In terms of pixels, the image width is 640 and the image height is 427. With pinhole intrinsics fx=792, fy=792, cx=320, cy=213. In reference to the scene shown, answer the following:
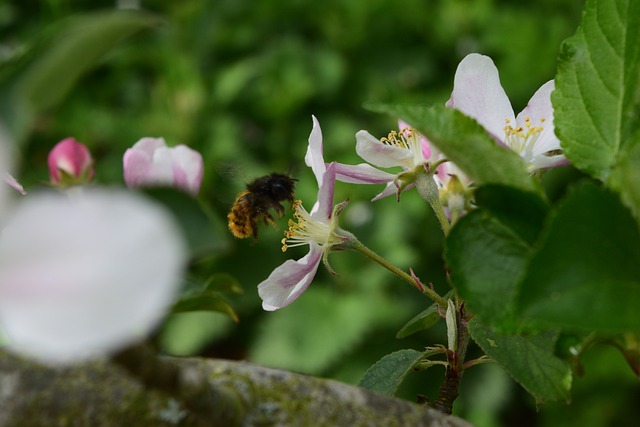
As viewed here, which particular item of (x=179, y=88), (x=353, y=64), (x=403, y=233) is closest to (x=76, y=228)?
(x=403, y=233)

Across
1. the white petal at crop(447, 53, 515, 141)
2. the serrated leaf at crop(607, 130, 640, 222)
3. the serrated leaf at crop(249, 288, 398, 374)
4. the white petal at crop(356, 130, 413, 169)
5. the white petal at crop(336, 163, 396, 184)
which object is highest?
the serrated leaf at crop(607, 130, 640, 222)

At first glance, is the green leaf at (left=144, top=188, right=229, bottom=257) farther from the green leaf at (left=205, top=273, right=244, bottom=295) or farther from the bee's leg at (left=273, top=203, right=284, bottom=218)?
the bee's leg at (left=273, top=203, right=284, bottom=218)

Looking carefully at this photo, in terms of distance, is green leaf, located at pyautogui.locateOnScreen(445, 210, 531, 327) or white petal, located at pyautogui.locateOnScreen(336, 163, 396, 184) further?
white petal, located at pyautogui.locateOnScreen(336, 163, 396, 184)


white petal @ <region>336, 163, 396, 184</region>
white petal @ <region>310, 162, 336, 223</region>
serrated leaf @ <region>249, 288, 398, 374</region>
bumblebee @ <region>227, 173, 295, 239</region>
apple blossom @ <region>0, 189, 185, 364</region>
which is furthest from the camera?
serrated leaf @ <region>249, 288, 398, 374</region>

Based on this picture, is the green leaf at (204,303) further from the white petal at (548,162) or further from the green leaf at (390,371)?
the white petal at (548,162)

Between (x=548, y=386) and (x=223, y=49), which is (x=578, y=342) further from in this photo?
(x=223, y=49)

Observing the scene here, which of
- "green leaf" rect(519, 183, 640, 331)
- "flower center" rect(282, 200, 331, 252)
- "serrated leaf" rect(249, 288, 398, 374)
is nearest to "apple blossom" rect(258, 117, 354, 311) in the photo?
"flower center" rect(282, 200, 331, 252)

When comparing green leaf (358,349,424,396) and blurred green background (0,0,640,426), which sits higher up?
green leaf (358,349,424,396)
